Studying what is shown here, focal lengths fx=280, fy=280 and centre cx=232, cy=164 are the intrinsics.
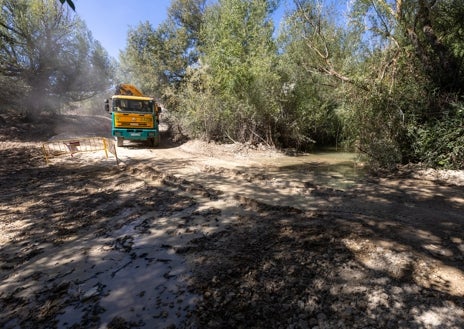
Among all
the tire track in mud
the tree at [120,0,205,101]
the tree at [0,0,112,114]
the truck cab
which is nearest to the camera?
the tire track in mud

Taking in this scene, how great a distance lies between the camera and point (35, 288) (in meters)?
3.35

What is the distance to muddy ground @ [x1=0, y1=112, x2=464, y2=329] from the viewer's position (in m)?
2.79

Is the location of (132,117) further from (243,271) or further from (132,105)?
(243,271)

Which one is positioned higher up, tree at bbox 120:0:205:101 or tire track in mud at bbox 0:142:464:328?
tree at bbox 120:0:205:101

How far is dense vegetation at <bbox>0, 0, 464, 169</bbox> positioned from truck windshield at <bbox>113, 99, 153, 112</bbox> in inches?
83.5

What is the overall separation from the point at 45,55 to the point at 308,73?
16.7 meters

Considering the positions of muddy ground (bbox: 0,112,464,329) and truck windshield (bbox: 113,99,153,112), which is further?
truck windshield (bbox: 113,99,153,112)

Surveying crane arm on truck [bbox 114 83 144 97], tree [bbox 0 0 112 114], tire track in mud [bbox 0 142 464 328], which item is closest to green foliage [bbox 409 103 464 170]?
tire track in mud [bbox 0 142 464 328]

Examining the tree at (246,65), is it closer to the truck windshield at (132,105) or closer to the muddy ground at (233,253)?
the truck windshield at (132,105)

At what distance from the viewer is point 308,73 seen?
12430 mm

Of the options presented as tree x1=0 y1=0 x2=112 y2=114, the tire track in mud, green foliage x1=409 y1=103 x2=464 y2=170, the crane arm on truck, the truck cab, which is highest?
tree x1=0 y1=0 x2=112 y2=114

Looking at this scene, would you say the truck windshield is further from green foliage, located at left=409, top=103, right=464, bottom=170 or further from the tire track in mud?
green foliage, located at left=409, top=103, right=464, bottom=170

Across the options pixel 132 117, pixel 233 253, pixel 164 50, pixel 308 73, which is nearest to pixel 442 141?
pixel 308 73

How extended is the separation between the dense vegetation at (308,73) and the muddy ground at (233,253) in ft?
6.87
